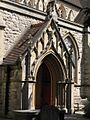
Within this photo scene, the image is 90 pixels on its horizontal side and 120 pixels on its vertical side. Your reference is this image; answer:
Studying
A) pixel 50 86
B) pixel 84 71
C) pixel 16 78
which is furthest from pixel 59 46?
pixel 84 71

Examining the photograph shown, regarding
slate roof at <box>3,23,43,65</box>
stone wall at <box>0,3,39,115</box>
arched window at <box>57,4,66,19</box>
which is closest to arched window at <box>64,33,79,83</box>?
stone wall at <box>0,3,39,115</box>

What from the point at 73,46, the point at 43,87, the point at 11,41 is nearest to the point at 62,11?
the point at 73,46

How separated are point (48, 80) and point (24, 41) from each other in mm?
3207

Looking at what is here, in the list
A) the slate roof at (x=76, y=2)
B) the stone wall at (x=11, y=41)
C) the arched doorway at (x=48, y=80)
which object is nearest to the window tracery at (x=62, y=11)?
the slate roof at (x=76, y=2)

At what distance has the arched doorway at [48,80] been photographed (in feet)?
61.3

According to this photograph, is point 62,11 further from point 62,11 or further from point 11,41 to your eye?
point 11,41

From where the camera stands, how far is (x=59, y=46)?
61.0 feet

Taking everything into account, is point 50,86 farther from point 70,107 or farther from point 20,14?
point 20,14

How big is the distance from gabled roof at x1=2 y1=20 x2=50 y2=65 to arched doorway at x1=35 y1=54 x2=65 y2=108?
154cm

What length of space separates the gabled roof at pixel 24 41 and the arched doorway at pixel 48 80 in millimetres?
1544

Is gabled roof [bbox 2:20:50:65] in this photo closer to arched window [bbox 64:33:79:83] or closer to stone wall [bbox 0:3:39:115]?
stone wall [bbox 0:3:39:115]

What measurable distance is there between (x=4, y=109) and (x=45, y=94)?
13.0 feet

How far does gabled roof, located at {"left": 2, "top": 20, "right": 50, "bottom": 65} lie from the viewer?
16578 mm

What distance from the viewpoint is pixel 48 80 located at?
765 inches
